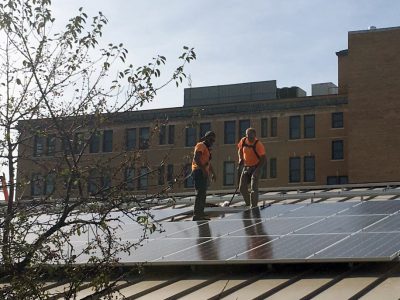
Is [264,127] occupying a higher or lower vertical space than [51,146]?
higher

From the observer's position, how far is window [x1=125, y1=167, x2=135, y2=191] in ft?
17.6

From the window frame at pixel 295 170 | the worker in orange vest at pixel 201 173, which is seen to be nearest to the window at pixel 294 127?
the window frame at pixel 295 170

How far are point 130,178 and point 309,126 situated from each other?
186ft

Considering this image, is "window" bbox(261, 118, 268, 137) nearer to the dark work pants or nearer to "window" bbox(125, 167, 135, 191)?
the dark work pants

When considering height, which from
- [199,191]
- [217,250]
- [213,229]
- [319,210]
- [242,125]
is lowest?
[217,250]

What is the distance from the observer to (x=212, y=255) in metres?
9.12

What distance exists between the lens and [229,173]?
6259cm

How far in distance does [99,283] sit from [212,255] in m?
4.04

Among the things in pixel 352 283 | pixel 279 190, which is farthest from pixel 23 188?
pixel 279 190

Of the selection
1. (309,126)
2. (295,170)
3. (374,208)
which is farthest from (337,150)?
(374,208)

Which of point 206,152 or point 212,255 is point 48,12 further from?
point 206,152

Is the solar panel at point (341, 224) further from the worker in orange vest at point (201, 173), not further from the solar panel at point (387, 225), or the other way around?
the worker in orange vest at point (201, 173)

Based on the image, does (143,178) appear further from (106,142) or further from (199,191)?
(106,142)

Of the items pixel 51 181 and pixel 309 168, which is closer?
pixel 51 181
